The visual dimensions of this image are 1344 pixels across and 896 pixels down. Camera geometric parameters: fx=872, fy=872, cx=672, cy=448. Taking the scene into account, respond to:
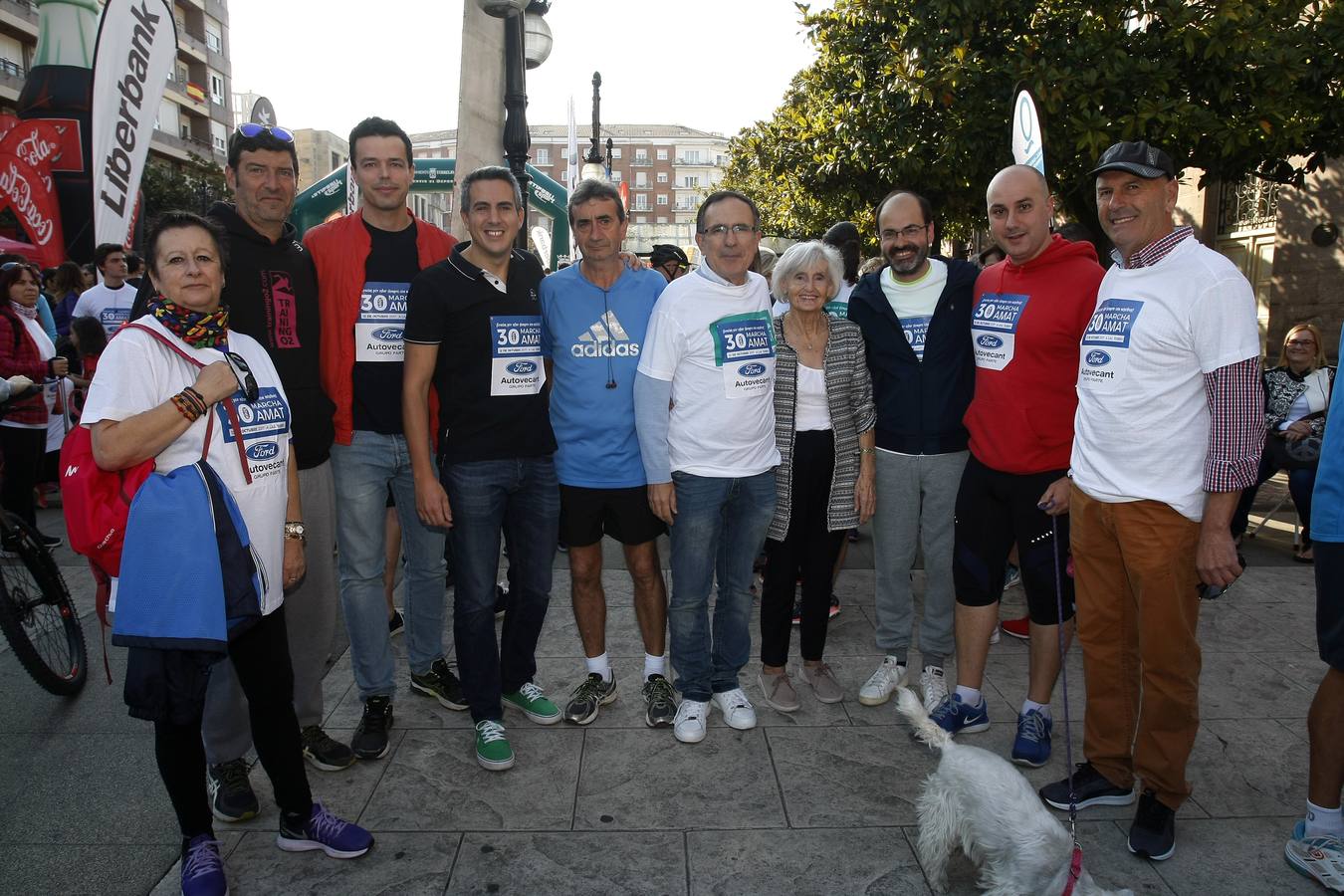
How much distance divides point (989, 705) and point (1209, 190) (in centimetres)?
1374

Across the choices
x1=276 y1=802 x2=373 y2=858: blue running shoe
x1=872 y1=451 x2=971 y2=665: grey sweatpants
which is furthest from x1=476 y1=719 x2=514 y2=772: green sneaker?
x1=872 y1=451 x2=971 y2=665: grey sweatpants

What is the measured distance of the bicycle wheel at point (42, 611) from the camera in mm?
3971

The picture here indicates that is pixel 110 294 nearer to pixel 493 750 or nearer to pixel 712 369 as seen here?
pixel 493 750

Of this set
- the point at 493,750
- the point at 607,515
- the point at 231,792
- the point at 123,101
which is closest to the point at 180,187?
the point at 123,101

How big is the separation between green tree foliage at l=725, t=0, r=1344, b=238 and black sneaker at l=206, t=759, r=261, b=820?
24.3 ft

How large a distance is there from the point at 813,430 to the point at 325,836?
2.42 metres

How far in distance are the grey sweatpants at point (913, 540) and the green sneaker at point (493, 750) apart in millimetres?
1783

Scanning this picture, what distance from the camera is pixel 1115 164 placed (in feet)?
9.61

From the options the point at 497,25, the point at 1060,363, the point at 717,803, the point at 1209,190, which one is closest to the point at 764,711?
the point at 717,803

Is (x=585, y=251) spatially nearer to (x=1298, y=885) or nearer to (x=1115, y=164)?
(x=1115, y=164)

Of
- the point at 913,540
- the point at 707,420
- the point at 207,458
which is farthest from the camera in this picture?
the point at 913,540

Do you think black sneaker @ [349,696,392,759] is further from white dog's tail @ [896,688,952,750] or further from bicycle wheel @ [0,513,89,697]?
white dog's tail @ [896,688,952,750]

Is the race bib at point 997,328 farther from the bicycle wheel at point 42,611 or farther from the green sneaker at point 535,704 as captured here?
the bicycle wheel at point 42,611

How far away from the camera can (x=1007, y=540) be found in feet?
11.9
